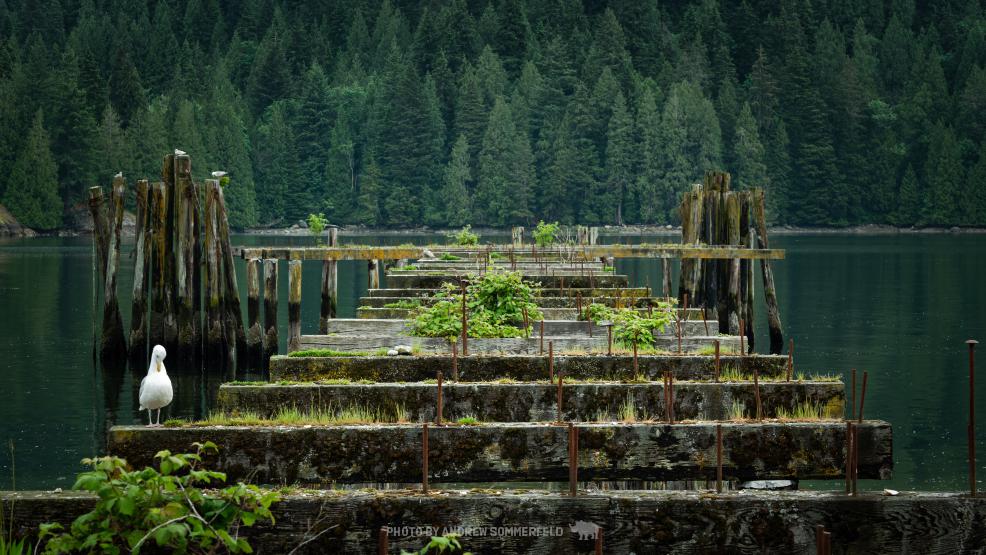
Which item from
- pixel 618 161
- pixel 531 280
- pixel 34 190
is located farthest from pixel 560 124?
pixel 531 280

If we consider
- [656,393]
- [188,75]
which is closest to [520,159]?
[188,75]

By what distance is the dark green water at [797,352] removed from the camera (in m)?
23.7

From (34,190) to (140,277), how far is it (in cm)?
9405

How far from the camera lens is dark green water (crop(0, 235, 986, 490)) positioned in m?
23.7

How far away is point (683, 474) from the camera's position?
42.5ft

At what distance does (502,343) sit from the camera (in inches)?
744

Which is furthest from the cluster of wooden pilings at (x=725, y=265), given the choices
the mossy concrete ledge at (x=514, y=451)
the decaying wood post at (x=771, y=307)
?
the mossy concrete ledge at (x=514, y=451)

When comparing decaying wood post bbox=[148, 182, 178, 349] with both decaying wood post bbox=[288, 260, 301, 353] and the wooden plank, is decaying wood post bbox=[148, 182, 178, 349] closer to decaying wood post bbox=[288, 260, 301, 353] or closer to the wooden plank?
the wooden plank

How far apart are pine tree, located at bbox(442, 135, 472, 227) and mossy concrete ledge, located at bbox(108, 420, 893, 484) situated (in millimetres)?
140681

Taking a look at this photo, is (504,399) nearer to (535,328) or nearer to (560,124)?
(535,328)

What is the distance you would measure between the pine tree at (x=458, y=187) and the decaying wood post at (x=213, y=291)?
12211 centimetres

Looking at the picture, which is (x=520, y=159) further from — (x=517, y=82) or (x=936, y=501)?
(x=936, y=501)

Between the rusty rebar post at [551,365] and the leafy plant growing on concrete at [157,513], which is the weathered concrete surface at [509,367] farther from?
the leafy plant growing on concrete at [157,513]

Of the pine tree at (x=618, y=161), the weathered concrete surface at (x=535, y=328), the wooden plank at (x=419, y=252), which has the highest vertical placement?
the pine tree at (x=618, y=161)
